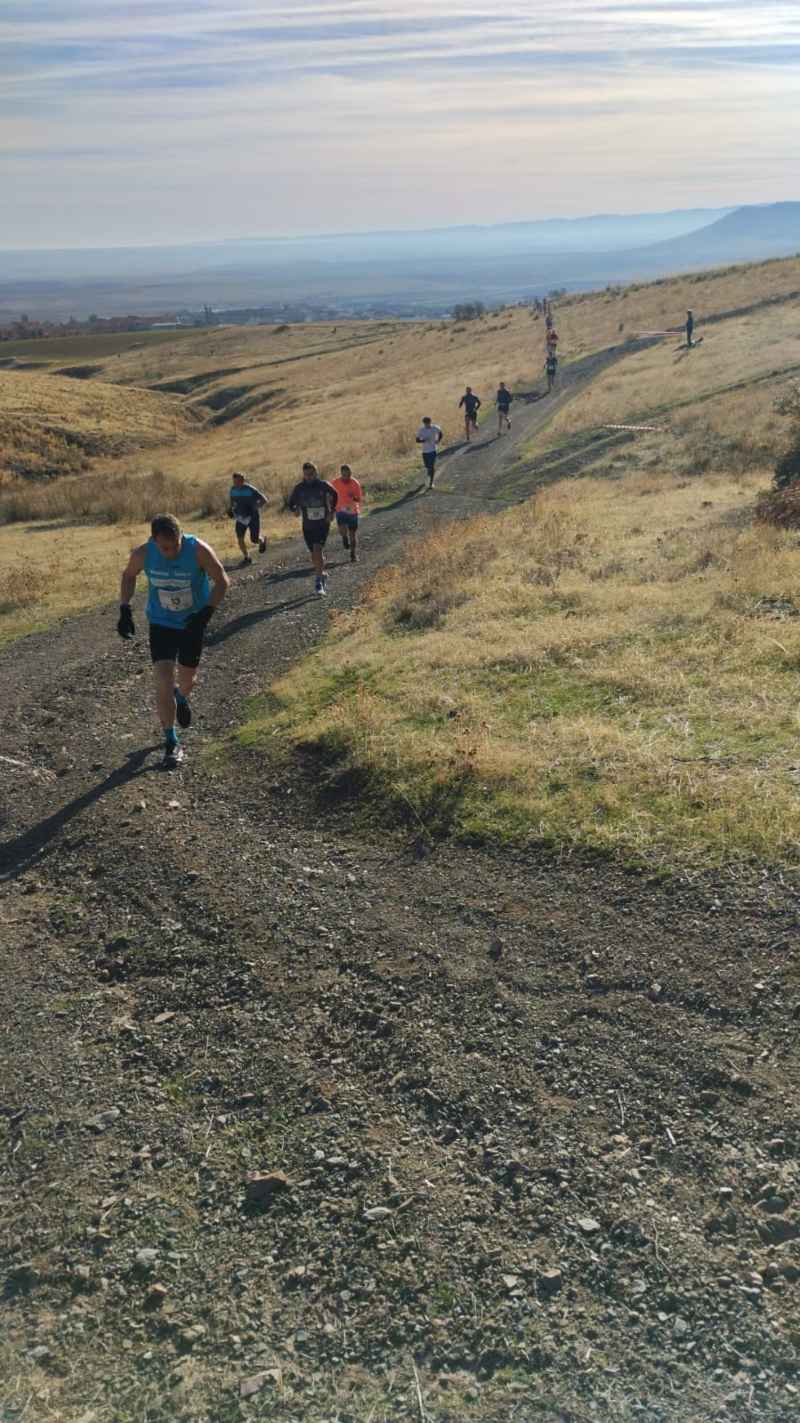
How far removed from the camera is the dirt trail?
3.47 metres

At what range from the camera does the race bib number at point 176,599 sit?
332 inches

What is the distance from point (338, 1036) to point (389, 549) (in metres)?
13.9

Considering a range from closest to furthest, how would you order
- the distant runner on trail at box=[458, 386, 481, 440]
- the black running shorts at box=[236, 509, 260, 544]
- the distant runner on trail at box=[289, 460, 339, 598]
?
the distant runner on trail at box=[289, 460, 339, 598]
the black running shorts at box=[236, 509, 260, 544]
the distant runner on trail at box=[458, 386, 481, 440]

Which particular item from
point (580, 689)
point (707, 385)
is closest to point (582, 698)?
Result: point (580, 689)

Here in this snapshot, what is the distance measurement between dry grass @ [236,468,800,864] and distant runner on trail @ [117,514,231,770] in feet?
3.45

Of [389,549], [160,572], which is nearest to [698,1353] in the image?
[160,572]

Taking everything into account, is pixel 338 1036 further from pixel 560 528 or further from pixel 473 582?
pixel 560 528

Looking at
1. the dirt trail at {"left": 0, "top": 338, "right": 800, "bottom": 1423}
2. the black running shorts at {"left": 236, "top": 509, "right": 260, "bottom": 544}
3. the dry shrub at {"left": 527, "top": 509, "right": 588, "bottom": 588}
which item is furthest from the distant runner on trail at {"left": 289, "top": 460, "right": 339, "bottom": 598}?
the dirt trail at {"left": 0, "top": 338, "right": 800, "bottom": 1423}

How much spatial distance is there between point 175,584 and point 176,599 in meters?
0.13

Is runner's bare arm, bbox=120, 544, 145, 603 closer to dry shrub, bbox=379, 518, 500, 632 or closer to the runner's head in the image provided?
the runner's head

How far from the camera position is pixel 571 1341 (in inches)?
138

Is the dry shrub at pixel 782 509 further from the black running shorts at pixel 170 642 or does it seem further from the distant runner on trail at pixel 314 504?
the black running shorts at pixel 170 642

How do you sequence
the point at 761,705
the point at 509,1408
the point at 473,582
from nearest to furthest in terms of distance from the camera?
the point at 509,1408, the point at 761,705, the point at 473,582

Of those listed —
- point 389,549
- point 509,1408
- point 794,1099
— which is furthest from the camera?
point 389,549
